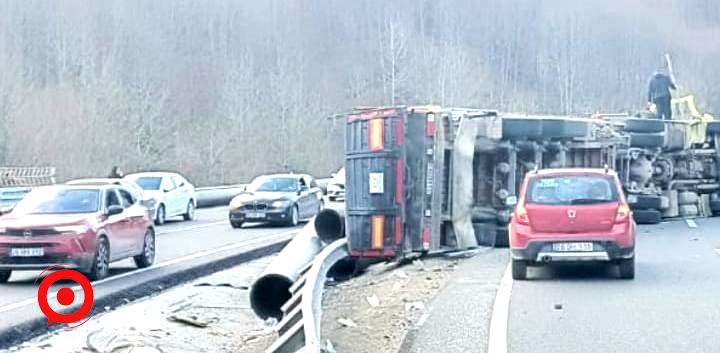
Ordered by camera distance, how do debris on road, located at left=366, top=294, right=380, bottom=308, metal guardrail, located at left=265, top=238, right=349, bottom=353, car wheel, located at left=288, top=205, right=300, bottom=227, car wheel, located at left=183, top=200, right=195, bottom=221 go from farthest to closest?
1. car wheel, located at left=183, top=200, right=195, bottom=221
2. car wheel, located at left=288, top=205, right=300, bottom=227
3. debris on road, located at left=366, top=294, right=380, bottom=308
4. metal guardrail, located at left=265, top=238, right=349, bottom=353

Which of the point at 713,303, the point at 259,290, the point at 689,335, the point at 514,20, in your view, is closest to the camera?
the point at 689,335

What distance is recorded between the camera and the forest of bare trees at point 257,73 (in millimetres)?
58375

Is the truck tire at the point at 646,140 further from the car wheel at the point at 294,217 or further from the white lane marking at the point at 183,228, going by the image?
the white lane marking at the point at 183,228

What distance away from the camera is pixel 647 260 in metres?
18.8

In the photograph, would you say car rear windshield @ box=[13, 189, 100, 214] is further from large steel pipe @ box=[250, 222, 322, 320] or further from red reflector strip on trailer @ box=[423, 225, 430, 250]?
red reflector strip on trailer @ box=[423, 225, 430, 250]

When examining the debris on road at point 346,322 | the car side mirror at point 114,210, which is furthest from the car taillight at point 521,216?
the car side mirror at point 114,210

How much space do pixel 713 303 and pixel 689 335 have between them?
7.84 feet

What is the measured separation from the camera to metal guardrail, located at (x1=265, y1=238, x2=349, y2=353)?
31.0 ft

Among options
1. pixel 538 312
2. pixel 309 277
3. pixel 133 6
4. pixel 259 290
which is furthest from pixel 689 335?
pixel 133 6

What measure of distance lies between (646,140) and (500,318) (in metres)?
15.9

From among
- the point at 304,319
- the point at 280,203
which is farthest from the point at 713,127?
the point at 304,319

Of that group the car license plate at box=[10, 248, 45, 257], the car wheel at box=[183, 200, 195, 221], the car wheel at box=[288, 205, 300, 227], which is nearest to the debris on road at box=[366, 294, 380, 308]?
the car license plate at box=[10, 248, 45, 257]

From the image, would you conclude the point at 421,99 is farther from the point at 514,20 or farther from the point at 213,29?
the point at 213,29

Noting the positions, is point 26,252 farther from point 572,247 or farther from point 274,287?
point 572,247
